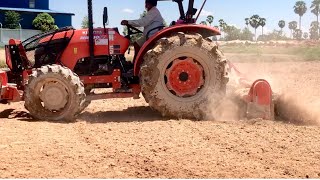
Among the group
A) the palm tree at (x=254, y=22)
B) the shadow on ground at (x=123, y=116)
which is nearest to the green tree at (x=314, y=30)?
the palm tree at (x=254, y=22)

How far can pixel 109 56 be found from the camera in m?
8.73

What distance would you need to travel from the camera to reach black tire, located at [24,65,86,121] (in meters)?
7.95

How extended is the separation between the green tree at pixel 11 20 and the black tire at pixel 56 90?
33881mm

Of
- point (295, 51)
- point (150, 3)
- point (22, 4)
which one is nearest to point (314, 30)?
point (295, 51)

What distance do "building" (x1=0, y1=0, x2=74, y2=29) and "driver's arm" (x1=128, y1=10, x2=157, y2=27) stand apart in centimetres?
3549

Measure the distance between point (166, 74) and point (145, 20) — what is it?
1.04 metres

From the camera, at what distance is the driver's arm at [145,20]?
8359mm

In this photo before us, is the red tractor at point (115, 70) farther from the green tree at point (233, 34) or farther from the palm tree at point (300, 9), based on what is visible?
the palm tree at point (300, 9)

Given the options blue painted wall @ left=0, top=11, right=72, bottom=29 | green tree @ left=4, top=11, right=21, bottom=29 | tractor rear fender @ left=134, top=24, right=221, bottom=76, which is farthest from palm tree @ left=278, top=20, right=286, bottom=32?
tractor rear fender @ left=134, top=24, right=221, bottom=76

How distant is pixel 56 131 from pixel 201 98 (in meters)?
2.55

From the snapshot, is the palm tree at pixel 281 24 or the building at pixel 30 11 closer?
the building at pixel 30 11

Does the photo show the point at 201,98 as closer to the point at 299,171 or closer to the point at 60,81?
the point at 60,81

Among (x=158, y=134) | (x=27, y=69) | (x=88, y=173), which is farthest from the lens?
(x=27, y=69)

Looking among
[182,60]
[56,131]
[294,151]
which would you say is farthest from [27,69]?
[294,151]
